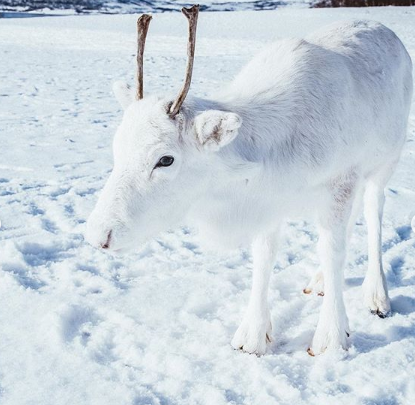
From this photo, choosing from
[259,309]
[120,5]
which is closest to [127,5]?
[120,5]

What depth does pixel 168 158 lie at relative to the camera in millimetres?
2445

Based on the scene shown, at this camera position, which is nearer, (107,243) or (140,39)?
(107,243)

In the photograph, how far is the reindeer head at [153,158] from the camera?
2.38 meters

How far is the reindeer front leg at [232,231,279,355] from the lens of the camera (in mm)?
3018

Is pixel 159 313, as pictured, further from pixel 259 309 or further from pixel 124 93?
pixel 124 93

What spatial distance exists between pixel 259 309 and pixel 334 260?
48 centimetres

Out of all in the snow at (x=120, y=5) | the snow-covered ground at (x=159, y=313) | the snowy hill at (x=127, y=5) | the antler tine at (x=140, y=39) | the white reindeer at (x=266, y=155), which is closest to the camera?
the white reindeer at (x=266, y=155)

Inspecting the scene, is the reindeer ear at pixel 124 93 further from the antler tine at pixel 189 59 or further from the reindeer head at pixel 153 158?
the antler tine at pixel 189 59

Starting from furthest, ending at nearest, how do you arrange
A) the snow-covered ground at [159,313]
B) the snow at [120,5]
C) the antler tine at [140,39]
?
the snow at [120,5], the snow-covered ground at [159,313], the antler tine at [140,39]

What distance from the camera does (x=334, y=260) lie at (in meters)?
3.08

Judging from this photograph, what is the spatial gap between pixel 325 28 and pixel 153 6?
3710 cm

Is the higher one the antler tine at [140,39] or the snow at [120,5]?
the antler tine at [140,39]

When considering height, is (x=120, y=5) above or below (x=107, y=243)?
below

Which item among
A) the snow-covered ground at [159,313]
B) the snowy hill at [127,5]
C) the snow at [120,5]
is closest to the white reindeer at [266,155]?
the snow-covered ground at [159,313]
